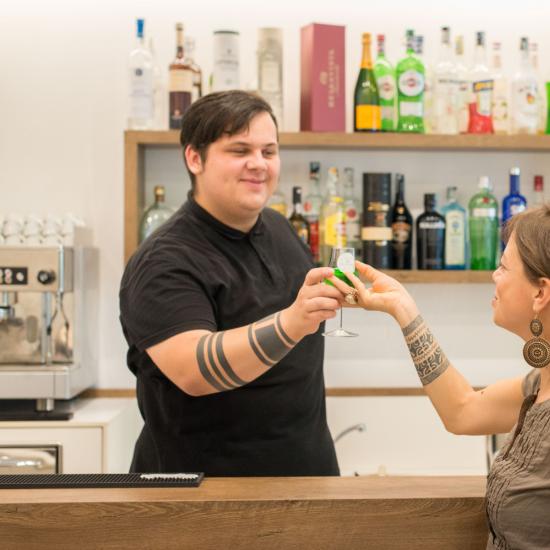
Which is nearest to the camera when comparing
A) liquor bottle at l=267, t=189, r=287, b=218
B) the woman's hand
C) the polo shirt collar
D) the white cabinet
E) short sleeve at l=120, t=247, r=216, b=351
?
the woman's hand

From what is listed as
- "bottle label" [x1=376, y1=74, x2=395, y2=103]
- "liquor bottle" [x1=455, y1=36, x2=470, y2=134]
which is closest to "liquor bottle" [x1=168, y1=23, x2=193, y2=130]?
"bottle label" [x1=376, y1=74, x2=395, y2=103]

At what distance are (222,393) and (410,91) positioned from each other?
169 centimetres

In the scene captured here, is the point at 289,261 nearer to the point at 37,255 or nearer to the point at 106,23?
the point at 37,255

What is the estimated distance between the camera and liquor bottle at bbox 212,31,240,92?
3354 mm

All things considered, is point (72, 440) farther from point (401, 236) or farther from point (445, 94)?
point (445, 94)

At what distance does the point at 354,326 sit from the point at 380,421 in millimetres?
375

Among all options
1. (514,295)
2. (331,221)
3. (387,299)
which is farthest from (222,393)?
(331,221)

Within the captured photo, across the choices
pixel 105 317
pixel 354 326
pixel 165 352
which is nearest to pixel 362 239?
pixel 354 326

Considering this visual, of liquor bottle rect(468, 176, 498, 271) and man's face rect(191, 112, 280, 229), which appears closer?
man's face rect(191, 112, 280, 229)

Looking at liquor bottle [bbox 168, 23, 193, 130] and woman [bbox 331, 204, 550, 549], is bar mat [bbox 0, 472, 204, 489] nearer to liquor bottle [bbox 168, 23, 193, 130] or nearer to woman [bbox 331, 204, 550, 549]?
woman [bbox 331, 204, 550, 549]

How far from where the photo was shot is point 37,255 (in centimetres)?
315

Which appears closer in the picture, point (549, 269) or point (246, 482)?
point (549, 269)

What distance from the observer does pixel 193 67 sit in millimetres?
3406

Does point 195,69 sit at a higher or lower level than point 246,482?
higher
